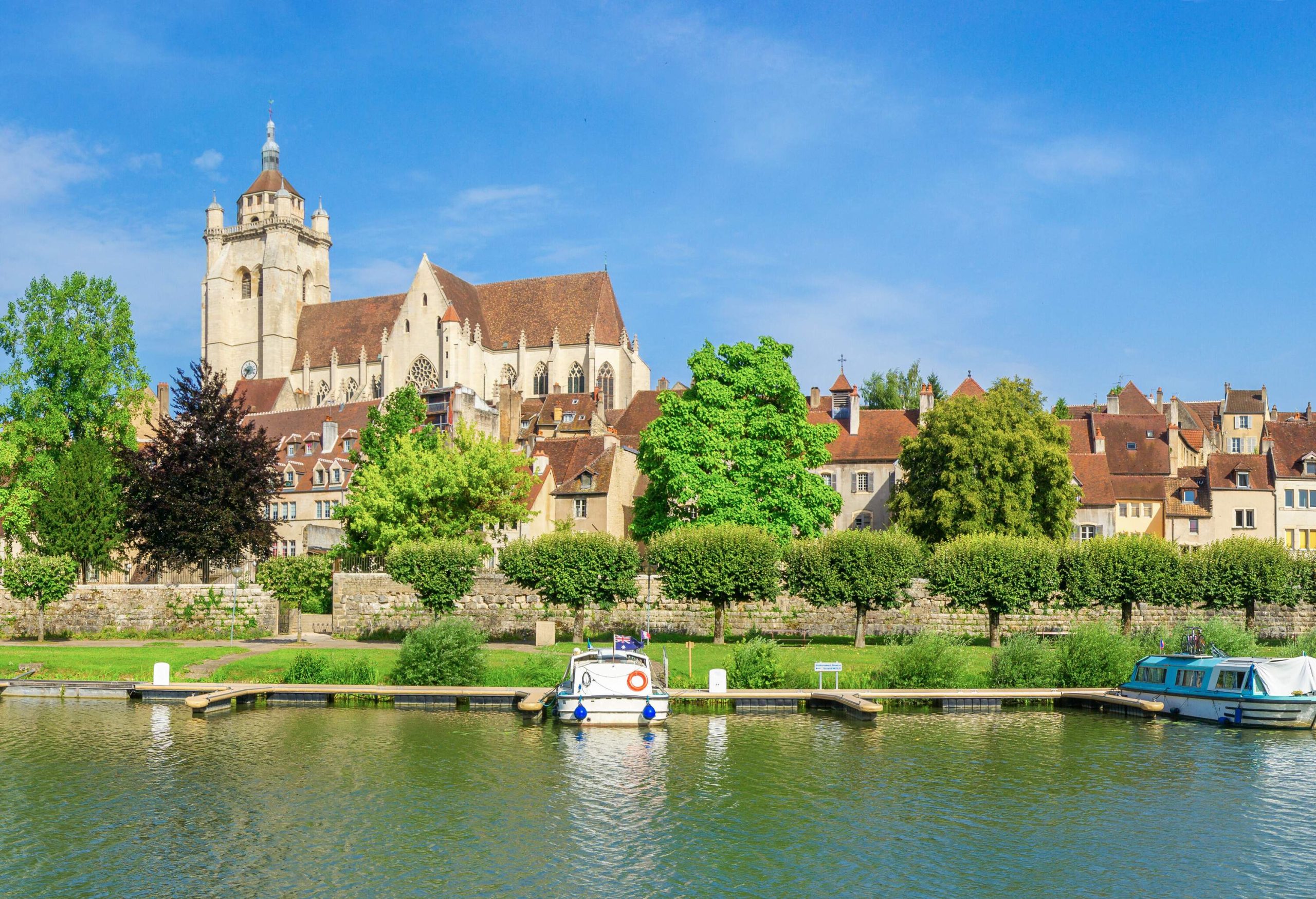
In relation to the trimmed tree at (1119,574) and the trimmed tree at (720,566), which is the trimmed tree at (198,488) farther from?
the trimmed tree at (1119,574)

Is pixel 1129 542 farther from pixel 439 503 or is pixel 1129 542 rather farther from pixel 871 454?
pixel 439 503

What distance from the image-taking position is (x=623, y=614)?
173 feet

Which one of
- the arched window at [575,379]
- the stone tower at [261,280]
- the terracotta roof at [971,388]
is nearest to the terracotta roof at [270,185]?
the stone tower at [261,280]

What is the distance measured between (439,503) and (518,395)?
120 feet

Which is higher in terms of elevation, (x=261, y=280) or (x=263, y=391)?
(x=261, y=280)

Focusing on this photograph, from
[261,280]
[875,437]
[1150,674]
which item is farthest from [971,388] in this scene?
[261,280]

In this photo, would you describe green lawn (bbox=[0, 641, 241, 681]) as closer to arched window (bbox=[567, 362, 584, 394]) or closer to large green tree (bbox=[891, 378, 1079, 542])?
large green tree (bbox=[891, 378, 1079, 542])

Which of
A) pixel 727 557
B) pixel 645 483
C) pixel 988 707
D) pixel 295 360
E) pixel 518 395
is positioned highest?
pixel 295 360

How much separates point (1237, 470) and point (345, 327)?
90408 mm

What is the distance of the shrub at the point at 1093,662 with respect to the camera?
38156mm

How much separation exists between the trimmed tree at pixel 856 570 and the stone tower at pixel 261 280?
96.4m

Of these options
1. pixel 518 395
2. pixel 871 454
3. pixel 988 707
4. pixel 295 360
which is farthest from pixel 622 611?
pixel 295 360

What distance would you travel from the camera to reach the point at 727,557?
154ft

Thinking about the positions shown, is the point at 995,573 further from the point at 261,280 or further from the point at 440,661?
the point at 261,280
